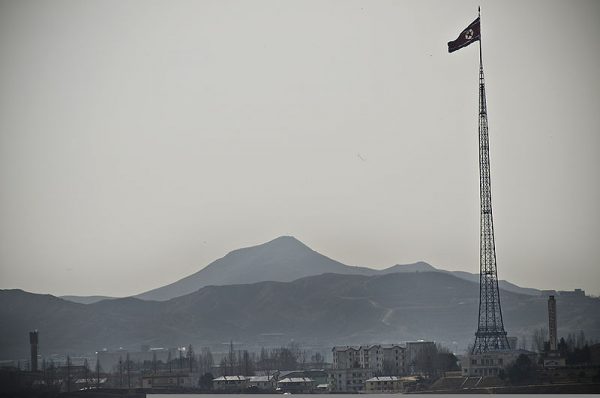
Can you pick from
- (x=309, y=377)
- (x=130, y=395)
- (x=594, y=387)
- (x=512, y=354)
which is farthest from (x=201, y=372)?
(x=594, y=387)

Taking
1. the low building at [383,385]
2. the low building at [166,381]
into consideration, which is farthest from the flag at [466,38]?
the low building at [166,381]

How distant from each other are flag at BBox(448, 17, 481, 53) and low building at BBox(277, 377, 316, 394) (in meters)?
44.3

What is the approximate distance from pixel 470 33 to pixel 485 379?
28.1 metres

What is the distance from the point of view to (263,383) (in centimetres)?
13062

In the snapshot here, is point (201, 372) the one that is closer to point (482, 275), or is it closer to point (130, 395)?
point (130, 395)

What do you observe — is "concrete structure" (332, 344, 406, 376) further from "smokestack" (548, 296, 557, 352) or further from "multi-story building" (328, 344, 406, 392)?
"smokestack" (548, 296, 557, 352)

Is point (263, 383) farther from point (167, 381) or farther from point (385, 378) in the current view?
point (385, 378)

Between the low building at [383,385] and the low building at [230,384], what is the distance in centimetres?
1481

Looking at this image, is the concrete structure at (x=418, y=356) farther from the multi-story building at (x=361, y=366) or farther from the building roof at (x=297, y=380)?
the building roof at (x=297, y=380)

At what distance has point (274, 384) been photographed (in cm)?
12938

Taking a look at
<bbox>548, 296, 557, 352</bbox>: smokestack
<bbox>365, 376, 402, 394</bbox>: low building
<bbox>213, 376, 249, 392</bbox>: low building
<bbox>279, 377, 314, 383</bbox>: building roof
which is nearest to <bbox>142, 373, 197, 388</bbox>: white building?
Answer: <bbox>213, 376, 249, 392</bbox>: low building

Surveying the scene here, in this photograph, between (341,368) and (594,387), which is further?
(341,368)

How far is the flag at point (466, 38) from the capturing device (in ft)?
305

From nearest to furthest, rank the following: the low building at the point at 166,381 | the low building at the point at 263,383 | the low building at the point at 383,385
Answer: the low building at the point at 383,385 < the low building at the point at 263,383 < the low building at the point at 166,381
